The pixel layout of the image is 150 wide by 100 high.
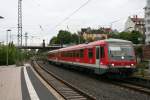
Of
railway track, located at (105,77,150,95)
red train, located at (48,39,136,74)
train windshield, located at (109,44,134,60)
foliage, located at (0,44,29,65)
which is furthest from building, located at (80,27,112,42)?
railway track, located at (105,77,150,95)

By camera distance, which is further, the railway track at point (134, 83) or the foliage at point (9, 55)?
the foliage at point (9, 55)

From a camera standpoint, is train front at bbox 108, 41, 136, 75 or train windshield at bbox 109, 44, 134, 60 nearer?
train front at bbox 108, 41, 136, 75

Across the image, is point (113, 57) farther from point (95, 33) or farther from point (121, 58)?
point (95, 33)

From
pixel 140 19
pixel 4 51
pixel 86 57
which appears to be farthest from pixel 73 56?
pixel 140 19

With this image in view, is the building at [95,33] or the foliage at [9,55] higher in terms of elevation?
the building at [95,33]

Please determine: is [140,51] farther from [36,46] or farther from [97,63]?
[36,46]

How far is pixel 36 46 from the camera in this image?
368 feet

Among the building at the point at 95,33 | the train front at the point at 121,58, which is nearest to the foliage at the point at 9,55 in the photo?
the building at the point at 95,33

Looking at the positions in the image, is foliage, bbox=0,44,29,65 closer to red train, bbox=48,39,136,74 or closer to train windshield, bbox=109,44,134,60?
red train, bbox=48,39,136,74

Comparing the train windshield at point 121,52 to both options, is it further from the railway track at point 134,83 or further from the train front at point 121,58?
the railway track at point 134,83

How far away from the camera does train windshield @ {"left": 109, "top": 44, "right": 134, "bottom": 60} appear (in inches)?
927

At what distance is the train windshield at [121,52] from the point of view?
77.3ft

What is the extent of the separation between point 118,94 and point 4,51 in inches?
2000

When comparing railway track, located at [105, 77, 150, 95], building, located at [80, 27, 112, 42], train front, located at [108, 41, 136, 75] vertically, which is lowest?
railway track, located at [105, 77, 150, 95]
